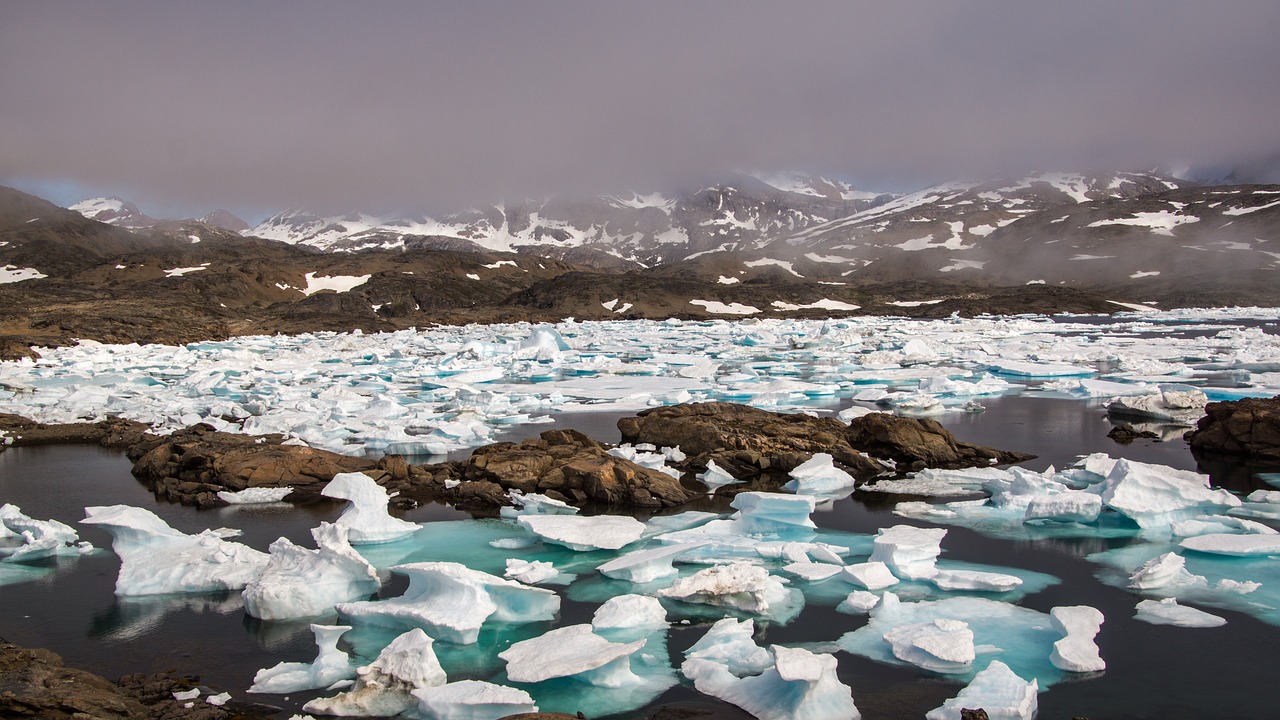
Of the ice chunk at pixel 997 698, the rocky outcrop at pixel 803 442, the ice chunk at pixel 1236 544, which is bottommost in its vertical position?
the ice chunk at pixel 997 698

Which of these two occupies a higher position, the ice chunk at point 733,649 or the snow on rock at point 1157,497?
the snow on rock at point 1157,497

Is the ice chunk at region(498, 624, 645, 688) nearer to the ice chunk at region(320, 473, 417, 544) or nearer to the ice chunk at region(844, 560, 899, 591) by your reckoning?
the ice chunk at region(844, 560, 899, 591)

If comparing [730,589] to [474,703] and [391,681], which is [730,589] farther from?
[391,681]

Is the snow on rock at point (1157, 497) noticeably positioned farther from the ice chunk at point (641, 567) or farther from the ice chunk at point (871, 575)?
the ice chunk at point (641, 567)

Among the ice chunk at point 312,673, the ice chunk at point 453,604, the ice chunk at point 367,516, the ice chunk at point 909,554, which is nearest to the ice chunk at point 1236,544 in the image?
the ice chunk at point 909,554

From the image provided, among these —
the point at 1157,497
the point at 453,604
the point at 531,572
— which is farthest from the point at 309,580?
the point at 1157,497

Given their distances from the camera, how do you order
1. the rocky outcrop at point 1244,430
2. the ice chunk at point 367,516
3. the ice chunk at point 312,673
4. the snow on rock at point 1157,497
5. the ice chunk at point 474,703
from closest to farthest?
the ice chunk at point 474,703
the ice chunk at point 312,673
the ice chunk at point 367,516
the snow on rock at point 1157,497
the rocky outcrop at point 1244,430

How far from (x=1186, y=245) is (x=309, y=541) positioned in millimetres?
124047

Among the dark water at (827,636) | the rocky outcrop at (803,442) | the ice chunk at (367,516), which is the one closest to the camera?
the dark water at (827,636)

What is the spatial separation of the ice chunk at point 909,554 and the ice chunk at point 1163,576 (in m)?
1.73

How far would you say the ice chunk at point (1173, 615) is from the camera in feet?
21.8

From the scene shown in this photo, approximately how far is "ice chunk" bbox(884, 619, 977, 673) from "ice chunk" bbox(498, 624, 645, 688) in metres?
1.94

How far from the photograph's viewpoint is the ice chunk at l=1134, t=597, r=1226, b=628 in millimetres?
Answer: 6637

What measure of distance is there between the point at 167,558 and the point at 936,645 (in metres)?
6.95
